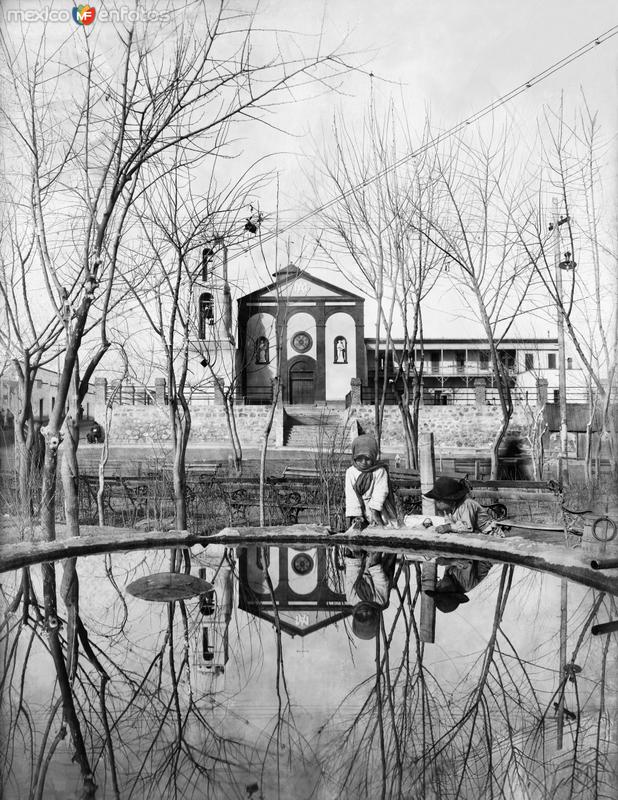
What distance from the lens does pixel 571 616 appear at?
397cm

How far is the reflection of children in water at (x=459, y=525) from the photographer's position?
455 cm

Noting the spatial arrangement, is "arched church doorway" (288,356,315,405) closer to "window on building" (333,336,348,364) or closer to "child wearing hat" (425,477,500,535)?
"window on building" (333,336,348,364)

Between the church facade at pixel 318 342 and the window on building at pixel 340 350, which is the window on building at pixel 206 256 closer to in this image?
the church facade at pixel 318 342

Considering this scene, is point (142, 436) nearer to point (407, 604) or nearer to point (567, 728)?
point (407, 604)

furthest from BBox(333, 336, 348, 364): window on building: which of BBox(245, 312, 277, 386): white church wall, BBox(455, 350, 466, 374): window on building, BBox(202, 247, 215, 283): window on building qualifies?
BBox(202, 247, 215, 283): window on building

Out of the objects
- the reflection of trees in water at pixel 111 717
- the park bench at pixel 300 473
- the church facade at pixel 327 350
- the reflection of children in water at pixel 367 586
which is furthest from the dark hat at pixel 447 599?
the church facade at pixel 327 350

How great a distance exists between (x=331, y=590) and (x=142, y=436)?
17771 millimetres

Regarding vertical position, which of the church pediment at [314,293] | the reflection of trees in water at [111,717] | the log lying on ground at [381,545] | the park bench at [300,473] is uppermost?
the church pediment at [314,293]

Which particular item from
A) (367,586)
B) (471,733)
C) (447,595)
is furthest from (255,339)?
(471,733)

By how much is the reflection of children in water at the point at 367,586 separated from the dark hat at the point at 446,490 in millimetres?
853

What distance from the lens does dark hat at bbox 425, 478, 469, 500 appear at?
5.98 meters

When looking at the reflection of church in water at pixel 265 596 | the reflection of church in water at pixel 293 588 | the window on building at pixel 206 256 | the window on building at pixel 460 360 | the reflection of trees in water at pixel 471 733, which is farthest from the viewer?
the window on building at pixel 460 360

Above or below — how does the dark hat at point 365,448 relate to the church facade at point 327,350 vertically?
below

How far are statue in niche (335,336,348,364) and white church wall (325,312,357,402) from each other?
10 centimetres
